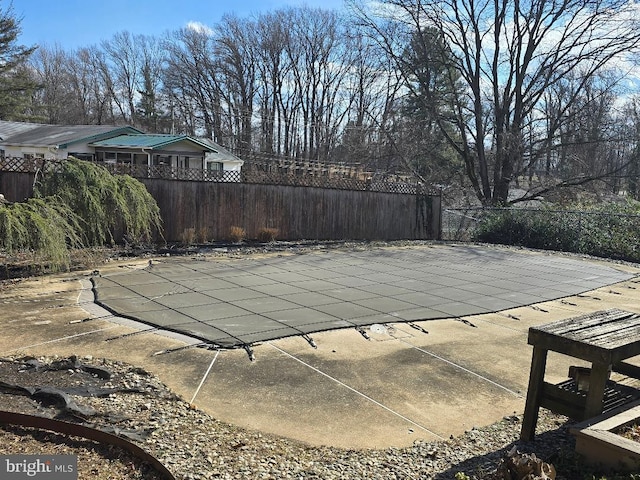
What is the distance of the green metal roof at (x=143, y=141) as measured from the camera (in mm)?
20703

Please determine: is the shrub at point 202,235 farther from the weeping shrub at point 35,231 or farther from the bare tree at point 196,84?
the bare tree at point 196,84

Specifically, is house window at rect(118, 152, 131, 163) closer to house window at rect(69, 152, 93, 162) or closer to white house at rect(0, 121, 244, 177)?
white house at rect(0, 121, 244, 177)

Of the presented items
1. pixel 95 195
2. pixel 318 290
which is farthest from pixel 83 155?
pixel 318 290

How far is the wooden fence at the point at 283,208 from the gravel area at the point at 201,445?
23.5 ft

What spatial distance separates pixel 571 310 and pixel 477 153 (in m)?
15.3

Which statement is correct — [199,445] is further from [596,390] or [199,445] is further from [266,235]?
[266,235]

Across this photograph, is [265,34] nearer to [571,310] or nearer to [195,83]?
[195,83]

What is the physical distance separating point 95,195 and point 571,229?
11.8 meters

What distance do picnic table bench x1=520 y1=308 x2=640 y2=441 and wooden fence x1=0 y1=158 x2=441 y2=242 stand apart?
8.75m

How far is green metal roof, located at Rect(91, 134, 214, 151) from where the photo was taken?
2070 cm

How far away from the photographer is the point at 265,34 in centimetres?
3259

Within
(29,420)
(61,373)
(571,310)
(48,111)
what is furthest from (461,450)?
(48,111)

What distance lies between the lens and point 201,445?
2.59m

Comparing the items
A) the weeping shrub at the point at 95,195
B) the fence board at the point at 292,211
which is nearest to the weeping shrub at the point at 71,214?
the weeping shrub at the point at 95,195
